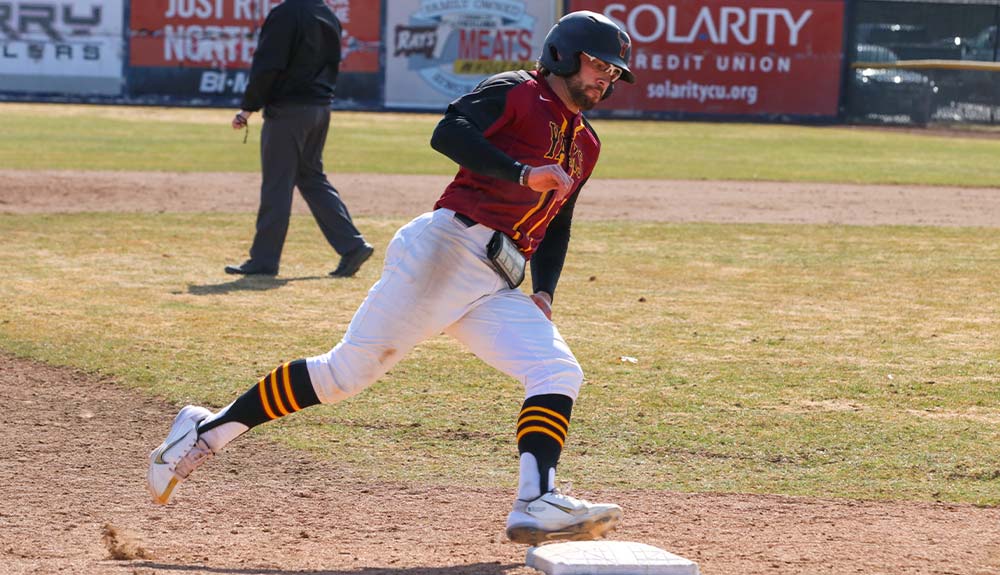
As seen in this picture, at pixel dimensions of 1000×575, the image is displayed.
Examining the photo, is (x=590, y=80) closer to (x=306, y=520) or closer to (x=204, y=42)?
(x=306, y=520)

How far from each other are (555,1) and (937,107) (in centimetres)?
932

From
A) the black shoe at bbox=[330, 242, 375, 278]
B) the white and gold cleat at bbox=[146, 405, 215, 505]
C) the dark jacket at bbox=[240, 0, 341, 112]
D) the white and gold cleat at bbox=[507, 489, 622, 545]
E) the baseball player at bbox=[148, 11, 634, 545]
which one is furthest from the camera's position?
the black shoe at bbox=[330, 242, 375, 278]

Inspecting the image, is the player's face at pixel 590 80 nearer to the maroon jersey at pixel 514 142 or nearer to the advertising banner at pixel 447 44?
the maroon jersey at pixel 514 142

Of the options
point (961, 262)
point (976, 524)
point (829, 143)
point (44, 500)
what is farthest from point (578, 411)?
point (829, 143)

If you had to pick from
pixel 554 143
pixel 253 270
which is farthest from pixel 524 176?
pixel 253 270

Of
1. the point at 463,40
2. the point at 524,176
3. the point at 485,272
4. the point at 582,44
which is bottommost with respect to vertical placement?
the point at 485,272

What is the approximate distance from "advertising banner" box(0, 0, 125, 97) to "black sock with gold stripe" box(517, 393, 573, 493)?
28.3 m

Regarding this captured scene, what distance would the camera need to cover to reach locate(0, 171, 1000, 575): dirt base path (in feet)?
13.9

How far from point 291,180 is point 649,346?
3.38 m

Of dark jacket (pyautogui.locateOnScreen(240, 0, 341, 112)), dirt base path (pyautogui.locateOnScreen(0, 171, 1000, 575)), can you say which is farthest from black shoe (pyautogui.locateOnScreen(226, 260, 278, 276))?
dirt base path (pyautogui.locateOnScreen(0, 171, 1000, 575))

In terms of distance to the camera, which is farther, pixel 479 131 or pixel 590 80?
pixel 590 80

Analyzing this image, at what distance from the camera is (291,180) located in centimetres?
987

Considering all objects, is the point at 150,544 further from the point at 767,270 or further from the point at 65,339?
the point at 767,270

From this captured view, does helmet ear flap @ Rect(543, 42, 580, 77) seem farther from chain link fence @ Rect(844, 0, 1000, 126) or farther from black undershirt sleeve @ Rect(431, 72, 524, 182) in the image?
chain link fence @ Rect(844, 0, 1000, 126)
